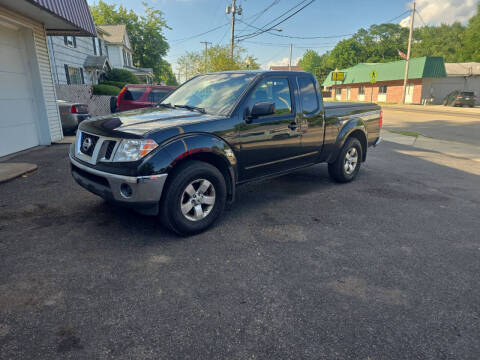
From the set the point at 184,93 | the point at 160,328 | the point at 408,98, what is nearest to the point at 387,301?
the point at 160,328

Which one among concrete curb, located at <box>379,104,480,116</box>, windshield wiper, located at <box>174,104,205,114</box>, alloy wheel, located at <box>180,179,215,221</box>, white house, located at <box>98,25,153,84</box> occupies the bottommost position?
concrete curb, located at <box>379,104,480,116</box>

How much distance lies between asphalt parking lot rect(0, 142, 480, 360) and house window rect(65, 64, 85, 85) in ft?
66.2

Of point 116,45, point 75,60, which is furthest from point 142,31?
point 75,60

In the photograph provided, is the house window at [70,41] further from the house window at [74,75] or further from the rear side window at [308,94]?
the rear side window at [308,94]

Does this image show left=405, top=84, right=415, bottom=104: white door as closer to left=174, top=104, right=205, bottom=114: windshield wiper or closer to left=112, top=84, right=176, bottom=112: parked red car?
left=112, top=84, right=176, bottom=112: parked red car

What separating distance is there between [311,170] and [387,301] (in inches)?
187

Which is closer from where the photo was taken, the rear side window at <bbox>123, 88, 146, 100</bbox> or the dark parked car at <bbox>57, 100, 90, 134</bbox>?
the dark parked car at <bbox>57, 100, 90, 134</bbox>

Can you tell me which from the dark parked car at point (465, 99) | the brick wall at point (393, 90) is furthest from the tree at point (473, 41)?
the dark parked car at point (465, 99)

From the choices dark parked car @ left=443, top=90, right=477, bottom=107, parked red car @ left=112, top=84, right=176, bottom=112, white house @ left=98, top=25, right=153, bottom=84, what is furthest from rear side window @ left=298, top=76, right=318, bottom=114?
white house @ left=98, top=25, right=153, bottom=84

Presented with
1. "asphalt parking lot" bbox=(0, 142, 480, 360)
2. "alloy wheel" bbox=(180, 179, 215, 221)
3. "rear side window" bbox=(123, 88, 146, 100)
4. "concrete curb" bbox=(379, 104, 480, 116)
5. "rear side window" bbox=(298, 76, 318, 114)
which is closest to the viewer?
"asphalt parking lot" bbox=(0, 142, 480, 360)

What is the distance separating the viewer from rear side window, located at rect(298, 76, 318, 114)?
16.5 feet

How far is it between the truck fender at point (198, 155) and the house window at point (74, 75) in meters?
22.2

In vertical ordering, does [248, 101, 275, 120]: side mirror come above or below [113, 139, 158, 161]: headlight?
above

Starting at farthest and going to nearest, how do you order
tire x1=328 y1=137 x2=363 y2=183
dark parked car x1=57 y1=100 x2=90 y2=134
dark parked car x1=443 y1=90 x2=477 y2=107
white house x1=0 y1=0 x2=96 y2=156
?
dark parked car x1=443 y1=90 x2=477 y2=107 < dark parked car x1=57 y1=100 x2=90 y2=134 < white house x1=0 y1=0 x2=96 y2=156 < tire x1=328 y1=137 x2=363 y2=183
